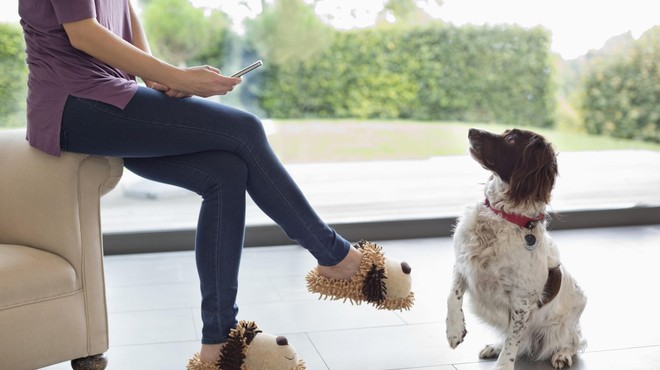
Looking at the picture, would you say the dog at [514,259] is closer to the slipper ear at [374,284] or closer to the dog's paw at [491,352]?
the dog's paw at [491,352]

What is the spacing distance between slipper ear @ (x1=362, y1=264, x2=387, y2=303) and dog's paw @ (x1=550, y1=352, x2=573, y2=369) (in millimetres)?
617

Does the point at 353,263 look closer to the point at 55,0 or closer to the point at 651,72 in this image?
the point at 55,0

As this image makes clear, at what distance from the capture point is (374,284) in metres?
2.09

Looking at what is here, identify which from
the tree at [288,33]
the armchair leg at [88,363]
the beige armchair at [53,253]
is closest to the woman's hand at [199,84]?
the beige armchair at [53,253]

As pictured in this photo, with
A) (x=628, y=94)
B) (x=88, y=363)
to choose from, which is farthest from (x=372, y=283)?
(x=628, y=94)

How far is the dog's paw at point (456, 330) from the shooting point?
7.50 feet

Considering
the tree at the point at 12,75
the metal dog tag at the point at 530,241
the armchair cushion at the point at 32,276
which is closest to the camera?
the armchair cushion at the point at 32,276

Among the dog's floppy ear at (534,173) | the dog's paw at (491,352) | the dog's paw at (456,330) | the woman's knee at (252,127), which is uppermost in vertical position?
the woman's knee at (252,127)

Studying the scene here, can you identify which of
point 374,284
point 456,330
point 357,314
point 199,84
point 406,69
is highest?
point 199,84

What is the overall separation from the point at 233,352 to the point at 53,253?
55 centimetres

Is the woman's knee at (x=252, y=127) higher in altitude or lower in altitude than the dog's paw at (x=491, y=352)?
higher

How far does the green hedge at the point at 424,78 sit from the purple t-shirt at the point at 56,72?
201cm

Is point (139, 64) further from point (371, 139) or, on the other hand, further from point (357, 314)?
point (371, 139)

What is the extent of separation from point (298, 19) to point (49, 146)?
2.19 metres
